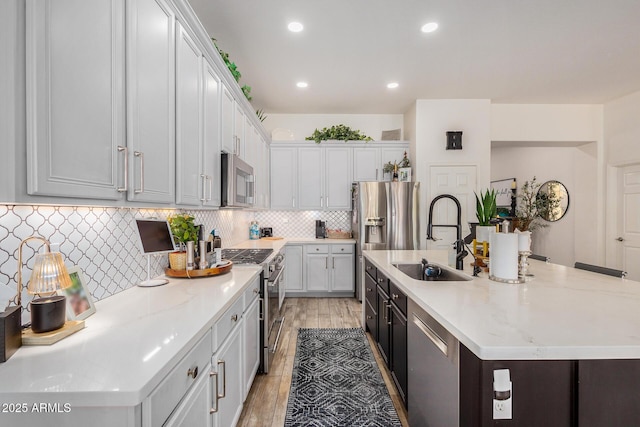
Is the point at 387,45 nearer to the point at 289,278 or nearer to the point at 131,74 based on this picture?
the point at 131,74

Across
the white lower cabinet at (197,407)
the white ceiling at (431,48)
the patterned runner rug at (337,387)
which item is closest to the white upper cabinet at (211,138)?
the white ceiling at (431,48)

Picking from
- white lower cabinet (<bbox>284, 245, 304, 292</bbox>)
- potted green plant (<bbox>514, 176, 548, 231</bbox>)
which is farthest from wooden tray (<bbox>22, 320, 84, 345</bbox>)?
potted green plant (<bbox>514, 176, 548, 231</bbox>)

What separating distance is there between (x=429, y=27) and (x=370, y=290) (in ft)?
8.31

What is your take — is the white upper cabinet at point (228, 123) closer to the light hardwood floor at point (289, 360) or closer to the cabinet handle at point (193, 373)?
the cabinet handle at point (193, 373)

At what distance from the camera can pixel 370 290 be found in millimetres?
2887

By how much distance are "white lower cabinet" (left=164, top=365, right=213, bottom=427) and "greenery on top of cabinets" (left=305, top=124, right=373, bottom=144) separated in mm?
4020

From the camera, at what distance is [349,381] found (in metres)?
2.29

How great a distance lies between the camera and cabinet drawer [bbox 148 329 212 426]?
0.83m

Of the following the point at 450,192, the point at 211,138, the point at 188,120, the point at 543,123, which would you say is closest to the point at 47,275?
the point at 188,120

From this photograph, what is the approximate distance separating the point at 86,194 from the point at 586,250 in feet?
21.4

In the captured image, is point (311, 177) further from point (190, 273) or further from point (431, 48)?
point (190, 273)

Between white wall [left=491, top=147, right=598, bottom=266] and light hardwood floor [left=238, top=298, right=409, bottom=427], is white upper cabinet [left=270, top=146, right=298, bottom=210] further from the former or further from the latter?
white wall [left=491, top=147, right=598, bottom=266]

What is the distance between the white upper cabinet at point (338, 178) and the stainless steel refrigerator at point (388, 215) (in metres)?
0.52

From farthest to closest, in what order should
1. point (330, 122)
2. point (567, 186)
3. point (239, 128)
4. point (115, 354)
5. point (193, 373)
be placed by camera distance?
1. point (567, 186)
2. point (330, 122)
3. point (239, 128)
4. point (193, 373)
5. point (115, 354)
